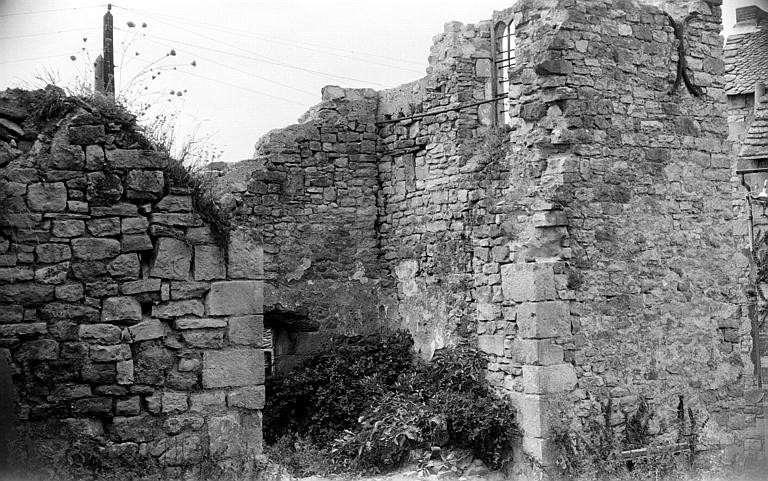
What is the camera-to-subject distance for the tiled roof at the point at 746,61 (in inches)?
663

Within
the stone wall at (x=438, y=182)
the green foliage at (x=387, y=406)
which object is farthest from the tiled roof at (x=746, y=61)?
the green foliage at (x=387, y=406)

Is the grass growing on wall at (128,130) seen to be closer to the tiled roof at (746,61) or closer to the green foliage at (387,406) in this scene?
the green foliage at (387,406)

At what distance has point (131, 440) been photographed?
5.77 m

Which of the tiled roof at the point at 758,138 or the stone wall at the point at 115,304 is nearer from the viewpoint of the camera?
the stone wall at the point at 115,304

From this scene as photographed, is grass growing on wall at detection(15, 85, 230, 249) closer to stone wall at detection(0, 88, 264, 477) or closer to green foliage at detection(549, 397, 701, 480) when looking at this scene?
stone wall at detection(0, 88, 264, 477)

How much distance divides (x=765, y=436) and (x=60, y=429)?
800 centimetres

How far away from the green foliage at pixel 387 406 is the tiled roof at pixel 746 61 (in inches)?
386

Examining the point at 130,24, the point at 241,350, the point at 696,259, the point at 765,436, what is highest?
the point at 130,24

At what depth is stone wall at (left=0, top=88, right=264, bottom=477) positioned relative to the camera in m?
5.61

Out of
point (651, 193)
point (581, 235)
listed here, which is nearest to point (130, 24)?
point (581, 235)

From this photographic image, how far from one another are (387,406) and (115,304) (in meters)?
4.71

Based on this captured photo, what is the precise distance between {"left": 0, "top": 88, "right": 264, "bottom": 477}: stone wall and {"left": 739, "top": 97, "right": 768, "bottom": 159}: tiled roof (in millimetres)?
12811

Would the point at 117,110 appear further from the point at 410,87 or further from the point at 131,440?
the point at 410,87

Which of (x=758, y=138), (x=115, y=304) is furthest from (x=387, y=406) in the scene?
(x=758, y=138)
